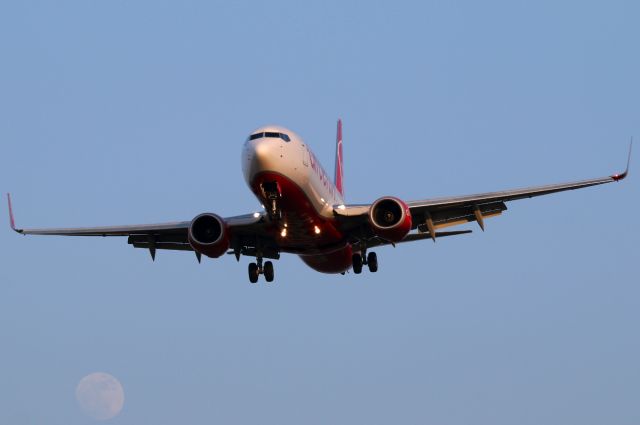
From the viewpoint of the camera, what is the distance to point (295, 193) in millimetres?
39062

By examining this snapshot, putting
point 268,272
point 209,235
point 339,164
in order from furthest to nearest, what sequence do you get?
point 339,164 < point 268,272 < point 209,235

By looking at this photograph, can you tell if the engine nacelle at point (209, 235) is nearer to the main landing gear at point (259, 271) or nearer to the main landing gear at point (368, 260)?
the main landing gear at point (259, 271)

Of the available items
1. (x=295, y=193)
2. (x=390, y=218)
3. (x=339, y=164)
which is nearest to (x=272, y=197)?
(x=295, y=193)

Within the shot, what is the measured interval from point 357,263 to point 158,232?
7.98m

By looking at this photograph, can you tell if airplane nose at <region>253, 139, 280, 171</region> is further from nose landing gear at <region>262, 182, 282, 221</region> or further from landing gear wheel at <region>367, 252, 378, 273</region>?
landing gear wheel at <region>367, 252, 378, 273</region>

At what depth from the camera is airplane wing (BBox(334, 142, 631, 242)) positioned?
42.0 m

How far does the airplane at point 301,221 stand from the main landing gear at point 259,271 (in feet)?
0.05

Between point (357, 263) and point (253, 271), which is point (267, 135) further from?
point (357, 263)

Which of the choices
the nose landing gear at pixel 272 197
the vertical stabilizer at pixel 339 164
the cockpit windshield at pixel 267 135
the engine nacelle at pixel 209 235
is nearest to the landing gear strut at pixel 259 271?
the engine nacelle at pixel 209 235

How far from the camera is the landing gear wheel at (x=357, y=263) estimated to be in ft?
151

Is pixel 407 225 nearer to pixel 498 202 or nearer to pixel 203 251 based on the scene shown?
pixel 498 202

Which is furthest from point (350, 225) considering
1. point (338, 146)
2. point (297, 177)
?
point (338, 146)

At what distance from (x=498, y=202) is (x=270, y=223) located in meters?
8.76

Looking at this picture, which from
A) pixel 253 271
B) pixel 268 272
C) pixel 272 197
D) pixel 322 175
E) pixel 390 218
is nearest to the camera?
pixel 272 197
